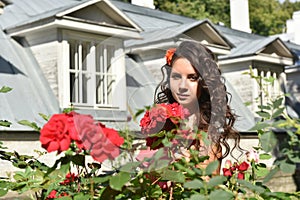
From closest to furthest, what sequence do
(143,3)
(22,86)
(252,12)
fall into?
1. (22,86)
2. (143,3)
3. (252,12)

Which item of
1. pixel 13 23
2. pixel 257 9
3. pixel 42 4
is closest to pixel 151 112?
pixel 13 23

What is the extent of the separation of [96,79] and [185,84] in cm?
135

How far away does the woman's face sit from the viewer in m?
1.81

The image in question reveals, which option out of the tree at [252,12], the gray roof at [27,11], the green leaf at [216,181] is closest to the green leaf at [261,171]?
the green leaf at [216,181]

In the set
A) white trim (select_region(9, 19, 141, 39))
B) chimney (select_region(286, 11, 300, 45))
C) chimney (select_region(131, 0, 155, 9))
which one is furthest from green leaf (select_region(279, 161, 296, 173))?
chimney (select_region(286, 11, 300, 45))

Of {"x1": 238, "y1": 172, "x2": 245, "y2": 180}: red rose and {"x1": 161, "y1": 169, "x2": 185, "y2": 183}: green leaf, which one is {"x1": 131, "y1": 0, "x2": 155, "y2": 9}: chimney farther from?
{"x1": 161, "y1": 169, "x2": 185, "y2": 183}: green leaf

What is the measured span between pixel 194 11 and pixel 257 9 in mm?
9405

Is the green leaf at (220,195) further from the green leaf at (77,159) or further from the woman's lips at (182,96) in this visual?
the woman's lips at (182,96)

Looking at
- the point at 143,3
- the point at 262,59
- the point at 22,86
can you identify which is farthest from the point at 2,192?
the point at 143,3

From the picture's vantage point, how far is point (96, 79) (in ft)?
10.2

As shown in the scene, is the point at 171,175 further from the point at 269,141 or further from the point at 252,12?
the point at 252,12

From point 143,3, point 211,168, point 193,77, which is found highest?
point 143,3

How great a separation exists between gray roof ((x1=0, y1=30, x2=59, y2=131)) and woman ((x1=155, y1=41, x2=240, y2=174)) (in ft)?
21.5

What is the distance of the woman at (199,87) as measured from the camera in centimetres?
179
